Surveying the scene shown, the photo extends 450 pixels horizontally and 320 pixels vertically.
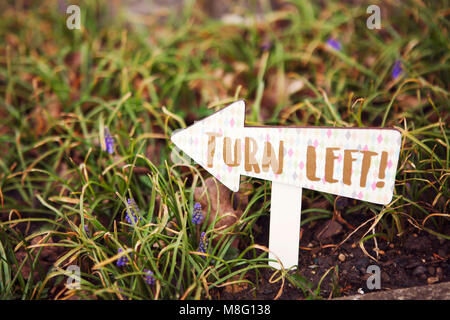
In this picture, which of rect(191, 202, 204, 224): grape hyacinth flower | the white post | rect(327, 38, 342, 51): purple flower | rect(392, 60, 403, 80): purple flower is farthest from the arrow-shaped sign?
rect(327, 38, 342, 51): purple flower

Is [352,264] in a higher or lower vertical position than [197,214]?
lower

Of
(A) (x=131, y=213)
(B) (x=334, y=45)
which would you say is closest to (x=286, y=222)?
(A) (x=131, y=213)

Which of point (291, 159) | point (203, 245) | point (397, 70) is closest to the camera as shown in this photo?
point (291, 159)

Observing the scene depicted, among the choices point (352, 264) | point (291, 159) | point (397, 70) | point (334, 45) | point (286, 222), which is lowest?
point (352, 264)

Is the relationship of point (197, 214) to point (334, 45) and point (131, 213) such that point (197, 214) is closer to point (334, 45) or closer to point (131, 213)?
point (131, 213)

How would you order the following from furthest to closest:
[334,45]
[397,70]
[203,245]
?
1. [334,45]
2. [397,70]
3. [203,245]

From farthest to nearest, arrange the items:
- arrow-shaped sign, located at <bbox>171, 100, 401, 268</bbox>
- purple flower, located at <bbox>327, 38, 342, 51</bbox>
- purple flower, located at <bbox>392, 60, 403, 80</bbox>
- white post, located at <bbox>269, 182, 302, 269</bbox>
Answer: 1. purple flower, located at <bbox>327, 38, 342, 51</bbox>
2. purple flower, located at <bbox>392, 60, 403, 80</bbox>
3. white post, located at <bbox>269, 182, 302, 269</bbox>
4. arrow-shaped sign, located at <bbox>171, 100, 401, 268</bbox>

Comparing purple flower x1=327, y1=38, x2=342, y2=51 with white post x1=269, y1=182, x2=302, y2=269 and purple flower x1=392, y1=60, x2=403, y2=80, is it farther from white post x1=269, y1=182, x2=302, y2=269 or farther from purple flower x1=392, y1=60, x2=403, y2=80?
white post x1=269, y1=182, x2=302, y2=269

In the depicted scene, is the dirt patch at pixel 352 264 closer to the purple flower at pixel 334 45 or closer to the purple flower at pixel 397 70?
the purple flower at pixel 397 70
